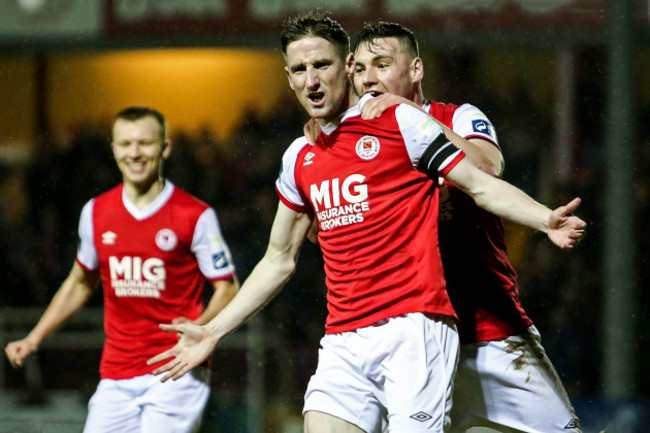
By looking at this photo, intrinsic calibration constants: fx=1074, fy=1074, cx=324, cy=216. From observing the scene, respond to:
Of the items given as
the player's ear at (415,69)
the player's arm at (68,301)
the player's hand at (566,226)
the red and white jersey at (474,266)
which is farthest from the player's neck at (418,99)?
the player's arm at (68,301)

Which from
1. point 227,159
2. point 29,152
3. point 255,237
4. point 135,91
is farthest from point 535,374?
point 29,152

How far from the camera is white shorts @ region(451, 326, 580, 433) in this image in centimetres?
366

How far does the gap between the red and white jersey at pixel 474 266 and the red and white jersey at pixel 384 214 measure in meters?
0.26

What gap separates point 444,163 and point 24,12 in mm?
5338

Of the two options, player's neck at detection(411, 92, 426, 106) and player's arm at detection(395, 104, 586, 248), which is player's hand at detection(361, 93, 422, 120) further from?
player's neck at detection(411, 92, 426, 106)

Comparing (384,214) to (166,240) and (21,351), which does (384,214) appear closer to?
(166,240)

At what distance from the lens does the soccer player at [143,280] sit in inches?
176

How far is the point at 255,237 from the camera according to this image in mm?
7273

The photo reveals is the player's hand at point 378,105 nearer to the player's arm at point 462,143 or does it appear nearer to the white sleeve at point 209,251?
the player's arm at point 462,143

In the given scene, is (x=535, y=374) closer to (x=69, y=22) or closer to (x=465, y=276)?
(x=465, y=276)

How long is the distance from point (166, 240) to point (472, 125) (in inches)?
61.8

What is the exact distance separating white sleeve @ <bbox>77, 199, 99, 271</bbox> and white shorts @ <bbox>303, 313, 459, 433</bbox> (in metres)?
1.72

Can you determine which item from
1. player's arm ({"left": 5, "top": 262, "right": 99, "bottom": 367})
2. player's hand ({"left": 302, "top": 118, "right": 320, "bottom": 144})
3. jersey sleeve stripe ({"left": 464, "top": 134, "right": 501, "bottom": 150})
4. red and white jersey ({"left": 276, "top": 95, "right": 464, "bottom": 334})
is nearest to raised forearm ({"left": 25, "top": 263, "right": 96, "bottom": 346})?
player's arm ({"left": 5, "top": 262, "right": 99, "bottom": 367})

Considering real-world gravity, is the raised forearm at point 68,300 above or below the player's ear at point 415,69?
below
